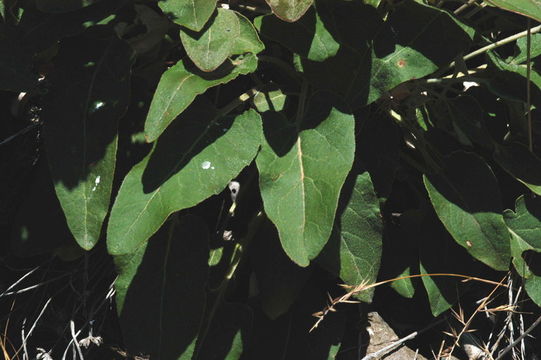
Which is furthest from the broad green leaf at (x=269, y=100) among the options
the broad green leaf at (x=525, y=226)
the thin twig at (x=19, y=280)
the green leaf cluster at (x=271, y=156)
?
the thin twig at (x=19, y=280)

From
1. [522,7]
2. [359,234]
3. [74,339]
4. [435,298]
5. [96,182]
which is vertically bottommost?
[74,339]

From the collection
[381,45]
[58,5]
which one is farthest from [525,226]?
[58,5]

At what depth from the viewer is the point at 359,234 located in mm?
1518

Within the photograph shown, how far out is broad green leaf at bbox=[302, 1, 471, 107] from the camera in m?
1.48

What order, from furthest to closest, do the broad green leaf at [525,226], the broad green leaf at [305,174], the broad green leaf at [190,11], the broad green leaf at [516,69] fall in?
1. the broad green leaf at [525,226]
2. the broad green leaf at [516,69]
3. the broad green leaf at [190,11]
4. the broad green leaf at [305,174]

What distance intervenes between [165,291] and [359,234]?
419 millimetres

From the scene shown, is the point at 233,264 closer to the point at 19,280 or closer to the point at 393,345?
the point at 393,345

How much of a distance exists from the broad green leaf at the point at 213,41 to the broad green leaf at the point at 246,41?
28mm

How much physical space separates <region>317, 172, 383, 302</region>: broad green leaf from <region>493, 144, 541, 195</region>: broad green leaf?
1.12 feet

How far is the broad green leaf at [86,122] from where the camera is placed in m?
1.43

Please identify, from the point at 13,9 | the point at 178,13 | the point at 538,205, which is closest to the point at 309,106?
the point at 178,13

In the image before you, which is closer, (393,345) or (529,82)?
(529,82)

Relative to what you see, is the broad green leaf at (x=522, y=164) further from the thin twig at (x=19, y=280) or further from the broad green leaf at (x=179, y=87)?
the thin twig at (x=19, y=280)

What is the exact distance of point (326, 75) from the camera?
1.52m
